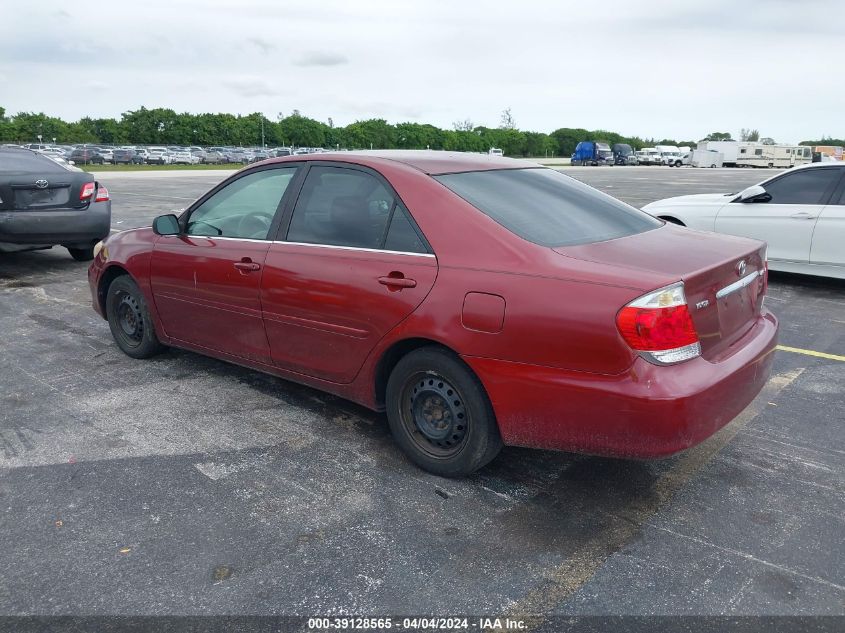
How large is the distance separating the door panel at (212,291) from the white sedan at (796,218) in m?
6.16

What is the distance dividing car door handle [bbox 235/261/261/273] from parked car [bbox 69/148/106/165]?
5385cm

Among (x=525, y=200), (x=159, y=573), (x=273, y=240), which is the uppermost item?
(x=525, y=200)

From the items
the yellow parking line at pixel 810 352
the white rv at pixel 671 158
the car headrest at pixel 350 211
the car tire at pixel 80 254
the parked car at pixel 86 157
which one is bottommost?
the yellow parking line at pixel 810 352

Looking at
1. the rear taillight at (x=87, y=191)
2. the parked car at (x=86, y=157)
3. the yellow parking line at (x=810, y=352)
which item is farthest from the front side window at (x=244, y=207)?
the parked car at (x=86, y=157)

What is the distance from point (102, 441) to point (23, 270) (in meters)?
6.09

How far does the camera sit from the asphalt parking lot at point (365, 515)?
2641mm

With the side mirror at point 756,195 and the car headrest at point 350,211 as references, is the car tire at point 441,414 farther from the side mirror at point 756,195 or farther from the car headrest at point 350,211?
the side mirror at point 756,195

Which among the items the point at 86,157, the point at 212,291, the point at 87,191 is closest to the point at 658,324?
the point at 212,291

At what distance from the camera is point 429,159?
3.97 m

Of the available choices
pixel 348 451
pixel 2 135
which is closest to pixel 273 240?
pixel 348 451

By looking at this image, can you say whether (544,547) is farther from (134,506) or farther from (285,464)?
(134,506)

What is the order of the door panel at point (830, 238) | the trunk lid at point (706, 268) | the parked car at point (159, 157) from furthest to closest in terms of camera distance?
the parked car at point (159, 157)
the door panel at point (830, 238)
the trunk lid at point (706, 268)

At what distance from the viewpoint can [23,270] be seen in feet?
29.4

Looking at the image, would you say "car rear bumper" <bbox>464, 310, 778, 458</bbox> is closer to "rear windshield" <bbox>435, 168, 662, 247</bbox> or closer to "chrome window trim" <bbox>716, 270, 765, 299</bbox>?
"chrome window trim" <bbox>716, 270, 765, 299</bbox>
